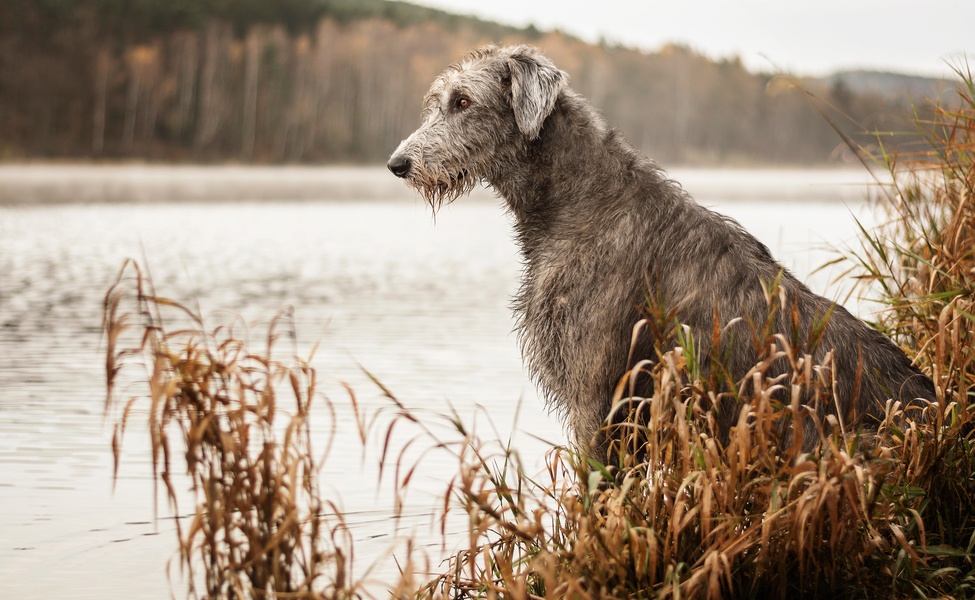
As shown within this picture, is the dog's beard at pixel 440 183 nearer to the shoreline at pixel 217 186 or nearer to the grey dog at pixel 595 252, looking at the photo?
the grey dog at pixel 595 252

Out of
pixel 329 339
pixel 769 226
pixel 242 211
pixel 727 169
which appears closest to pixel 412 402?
pixel 329 339

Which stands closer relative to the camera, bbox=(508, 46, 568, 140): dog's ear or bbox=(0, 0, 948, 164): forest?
bbox=(508, 46, 568, 140): dog's ear

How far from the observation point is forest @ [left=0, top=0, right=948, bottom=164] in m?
73.4

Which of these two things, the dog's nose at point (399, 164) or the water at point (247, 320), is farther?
the water at point (247, 320)

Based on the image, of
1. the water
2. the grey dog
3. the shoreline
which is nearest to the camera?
the grey dog

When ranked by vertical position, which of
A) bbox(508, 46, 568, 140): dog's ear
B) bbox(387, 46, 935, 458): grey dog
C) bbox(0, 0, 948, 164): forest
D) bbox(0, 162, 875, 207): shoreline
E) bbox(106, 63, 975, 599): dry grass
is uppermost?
bbox(0, 0, 948, 164): forest

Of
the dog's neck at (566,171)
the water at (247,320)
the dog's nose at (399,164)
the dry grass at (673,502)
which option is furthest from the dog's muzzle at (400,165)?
the dry grass at (673,502)

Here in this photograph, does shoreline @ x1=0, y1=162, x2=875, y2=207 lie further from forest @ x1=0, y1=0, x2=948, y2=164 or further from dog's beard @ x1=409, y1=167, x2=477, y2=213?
dog's beard @ x1=409, y1=167, x2=477, y2=213

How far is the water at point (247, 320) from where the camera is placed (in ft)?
17.9

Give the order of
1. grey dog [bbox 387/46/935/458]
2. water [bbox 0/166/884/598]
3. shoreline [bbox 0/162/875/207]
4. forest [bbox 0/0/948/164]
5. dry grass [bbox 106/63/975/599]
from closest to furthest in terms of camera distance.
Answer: dry grass [bbox 106/63/975/599]
grey dog [bbox 387/46/935/458]
water [bbox 0/166/884/598]
shoreline [bbox 0/162/875/207]
forest [bbox 0/0/948/164]

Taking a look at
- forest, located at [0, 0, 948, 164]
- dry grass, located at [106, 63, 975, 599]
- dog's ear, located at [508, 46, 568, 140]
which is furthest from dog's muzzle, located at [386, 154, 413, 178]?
forest, located at [0, 0, 948, 164]

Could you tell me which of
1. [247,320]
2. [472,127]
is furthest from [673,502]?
[247,320]

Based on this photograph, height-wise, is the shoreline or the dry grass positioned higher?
the dry grass

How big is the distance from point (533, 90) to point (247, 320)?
8374 millimetres
